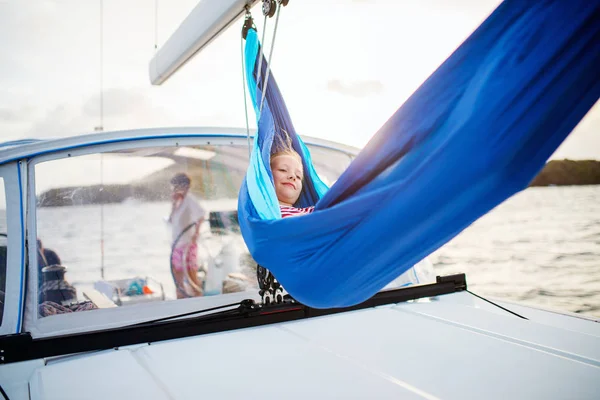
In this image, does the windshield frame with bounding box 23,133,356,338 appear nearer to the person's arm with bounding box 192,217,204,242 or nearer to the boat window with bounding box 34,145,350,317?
the boat window with bounding box 34,145,350,317

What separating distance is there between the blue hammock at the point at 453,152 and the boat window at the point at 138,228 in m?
1.30

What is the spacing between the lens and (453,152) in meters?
0.99

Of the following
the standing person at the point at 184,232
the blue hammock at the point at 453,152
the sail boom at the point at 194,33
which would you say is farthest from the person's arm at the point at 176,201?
the blue hammock at the point at 453,152

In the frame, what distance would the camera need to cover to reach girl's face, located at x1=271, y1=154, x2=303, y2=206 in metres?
2.37

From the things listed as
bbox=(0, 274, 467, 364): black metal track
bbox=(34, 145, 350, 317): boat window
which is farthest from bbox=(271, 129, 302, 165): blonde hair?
bbox=(0, 274, 467, 364): black metal track

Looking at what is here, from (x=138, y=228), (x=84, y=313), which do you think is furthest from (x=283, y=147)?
(x=84, y=313)

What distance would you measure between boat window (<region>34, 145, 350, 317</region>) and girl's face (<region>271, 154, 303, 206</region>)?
0.49 meters

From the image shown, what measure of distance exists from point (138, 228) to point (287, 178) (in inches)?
36.0

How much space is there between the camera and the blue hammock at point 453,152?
906mm

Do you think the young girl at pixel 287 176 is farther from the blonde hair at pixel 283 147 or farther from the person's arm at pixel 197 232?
the person's arm at pixel 197 232

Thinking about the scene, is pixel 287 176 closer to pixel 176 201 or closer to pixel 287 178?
pixel 287 178

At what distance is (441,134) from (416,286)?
2025 millimetres

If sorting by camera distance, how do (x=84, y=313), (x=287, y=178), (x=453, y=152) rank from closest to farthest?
(x=453, y=152)
(x=84, y=313)
(x=287, y=178)

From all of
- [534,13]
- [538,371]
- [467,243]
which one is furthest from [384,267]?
[467,243]
